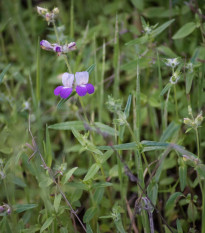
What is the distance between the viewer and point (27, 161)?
244 centimetres

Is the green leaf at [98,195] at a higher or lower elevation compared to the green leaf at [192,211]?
higher

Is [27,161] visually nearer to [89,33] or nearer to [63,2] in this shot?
[89,33]

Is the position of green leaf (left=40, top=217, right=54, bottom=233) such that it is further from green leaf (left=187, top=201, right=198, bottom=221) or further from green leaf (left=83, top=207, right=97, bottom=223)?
green leaf (left=187, top=201, right=198, bottom=221)

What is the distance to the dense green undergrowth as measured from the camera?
2.24m

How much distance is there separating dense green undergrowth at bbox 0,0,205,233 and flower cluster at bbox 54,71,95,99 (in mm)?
82

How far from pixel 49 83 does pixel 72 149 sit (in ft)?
4.17

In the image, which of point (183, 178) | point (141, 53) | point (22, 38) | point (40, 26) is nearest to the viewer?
point (183, 178)

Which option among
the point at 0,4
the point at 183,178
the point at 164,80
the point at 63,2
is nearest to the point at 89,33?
the point at 164,80

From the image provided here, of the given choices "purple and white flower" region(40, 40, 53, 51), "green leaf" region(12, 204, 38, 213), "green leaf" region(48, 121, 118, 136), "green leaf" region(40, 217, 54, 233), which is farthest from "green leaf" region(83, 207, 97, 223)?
"purple and white flower" region(40, 40, 53, 51)

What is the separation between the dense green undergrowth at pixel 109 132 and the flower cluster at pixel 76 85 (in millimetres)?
82

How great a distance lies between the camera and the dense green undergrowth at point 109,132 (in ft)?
7.36

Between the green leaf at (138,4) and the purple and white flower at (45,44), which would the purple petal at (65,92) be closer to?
the purple and white flower at (45,44)

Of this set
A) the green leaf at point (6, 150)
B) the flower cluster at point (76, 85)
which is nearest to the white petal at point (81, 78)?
the flower cluster at point (76, 85)

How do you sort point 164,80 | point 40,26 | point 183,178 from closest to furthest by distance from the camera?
point 183,178 → point 164,80 → point 40,26
